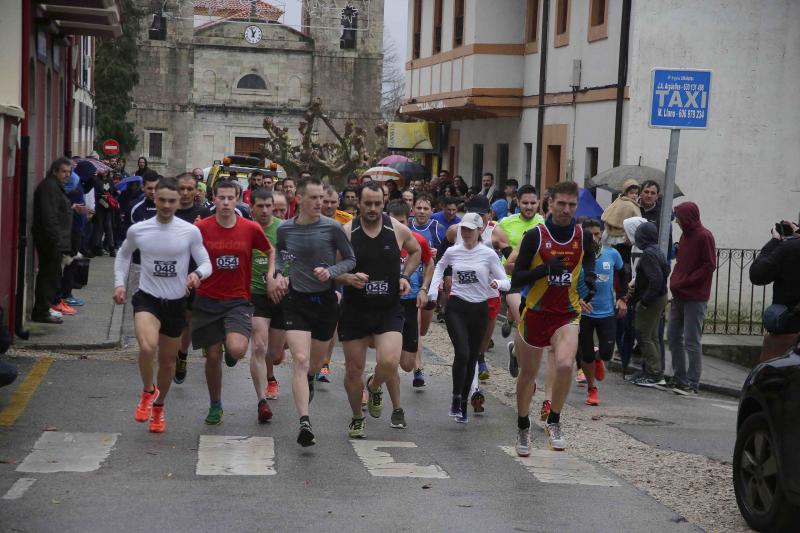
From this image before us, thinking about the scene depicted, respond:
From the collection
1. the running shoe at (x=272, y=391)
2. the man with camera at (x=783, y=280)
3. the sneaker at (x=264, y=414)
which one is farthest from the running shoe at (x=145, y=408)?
the man with camera at (x=783, y=280)

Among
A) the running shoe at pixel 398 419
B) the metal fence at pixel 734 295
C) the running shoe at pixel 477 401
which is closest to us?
the running shoe at pixel 398 419

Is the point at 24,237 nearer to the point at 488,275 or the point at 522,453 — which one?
the point at 488,275

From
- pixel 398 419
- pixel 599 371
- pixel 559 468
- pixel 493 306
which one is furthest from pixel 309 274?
pixel 599 371

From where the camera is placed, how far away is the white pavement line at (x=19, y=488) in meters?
7.57

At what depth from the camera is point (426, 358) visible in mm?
15461

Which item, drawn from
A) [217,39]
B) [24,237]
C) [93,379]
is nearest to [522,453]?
[93,379]

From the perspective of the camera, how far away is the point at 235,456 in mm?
9047

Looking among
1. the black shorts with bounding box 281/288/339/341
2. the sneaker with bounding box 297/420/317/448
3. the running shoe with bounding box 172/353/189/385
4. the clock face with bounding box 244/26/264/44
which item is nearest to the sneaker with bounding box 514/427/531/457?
the sneaker with bounding box 297/420/317/448

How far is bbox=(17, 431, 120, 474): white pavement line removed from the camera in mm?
8469

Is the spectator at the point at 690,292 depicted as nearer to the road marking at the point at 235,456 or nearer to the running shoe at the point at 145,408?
the road marking at the point at 235,456

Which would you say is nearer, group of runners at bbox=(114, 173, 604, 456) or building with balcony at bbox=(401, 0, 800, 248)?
group of runners at bbox=(114, 173, 604, 456)

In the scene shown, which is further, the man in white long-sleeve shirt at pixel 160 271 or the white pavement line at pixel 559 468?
the man in white long-sleeve shirt at pixel 160 271

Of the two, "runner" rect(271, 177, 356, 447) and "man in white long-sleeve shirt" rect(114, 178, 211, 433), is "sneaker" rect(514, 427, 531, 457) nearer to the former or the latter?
"runner" rect(271, 177, 356, 447)

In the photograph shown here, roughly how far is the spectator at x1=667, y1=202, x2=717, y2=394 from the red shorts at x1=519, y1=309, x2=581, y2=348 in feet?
14.7
